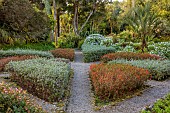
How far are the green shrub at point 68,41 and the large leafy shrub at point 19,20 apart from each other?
718 cm

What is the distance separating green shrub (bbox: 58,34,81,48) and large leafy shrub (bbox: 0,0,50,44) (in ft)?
23.5

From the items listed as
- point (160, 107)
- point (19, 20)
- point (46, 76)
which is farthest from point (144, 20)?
point (46, 76)

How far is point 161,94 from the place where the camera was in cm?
671

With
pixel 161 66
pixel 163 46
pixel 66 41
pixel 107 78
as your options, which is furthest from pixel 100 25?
pixel 107 78

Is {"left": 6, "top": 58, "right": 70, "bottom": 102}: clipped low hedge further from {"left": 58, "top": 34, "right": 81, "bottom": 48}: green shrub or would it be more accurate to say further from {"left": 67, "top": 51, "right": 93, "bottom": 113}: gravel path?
{"left": 58, "top": 34, "right": 81, "bottom": 48}: green shrub

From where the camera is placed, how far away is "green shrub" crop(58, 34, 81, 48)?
22.5m

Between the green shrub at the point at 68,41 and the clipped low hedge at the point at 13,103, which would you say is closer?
the clipped low hedge at the point at 13,103

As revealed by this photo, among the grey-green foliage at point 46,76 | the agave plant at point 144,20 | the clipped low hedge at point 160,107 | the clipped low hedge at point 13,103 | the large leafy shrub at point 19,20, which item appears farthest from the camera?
the agave plant at point 144,20

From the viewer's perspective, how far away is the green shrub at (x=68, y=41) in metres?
22.5

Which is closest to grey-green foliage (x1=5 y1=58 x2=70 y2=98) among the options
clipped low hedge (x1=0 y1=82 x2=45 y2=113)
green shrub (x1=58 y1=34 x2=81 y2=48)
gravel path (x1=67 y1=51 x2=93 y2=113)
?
gravel path (x1=67 y1=51 x2=93 y2=113)

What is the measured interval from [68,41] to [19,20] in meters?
9.73

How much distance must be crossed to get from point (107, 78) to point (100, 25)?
99.3ft

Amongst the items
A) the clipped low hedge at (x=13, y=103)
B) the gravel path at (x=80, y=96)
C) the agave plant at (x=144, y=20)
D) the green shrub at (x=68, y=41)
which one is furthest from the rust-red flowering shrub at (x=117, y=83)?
the green shrub at (x=68, y=41)

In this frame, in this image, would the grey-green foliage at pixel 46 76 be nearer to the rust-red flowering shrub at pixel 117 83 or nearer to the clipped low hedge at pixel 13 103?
the rust-red flowering shrub at pixel 117 83
